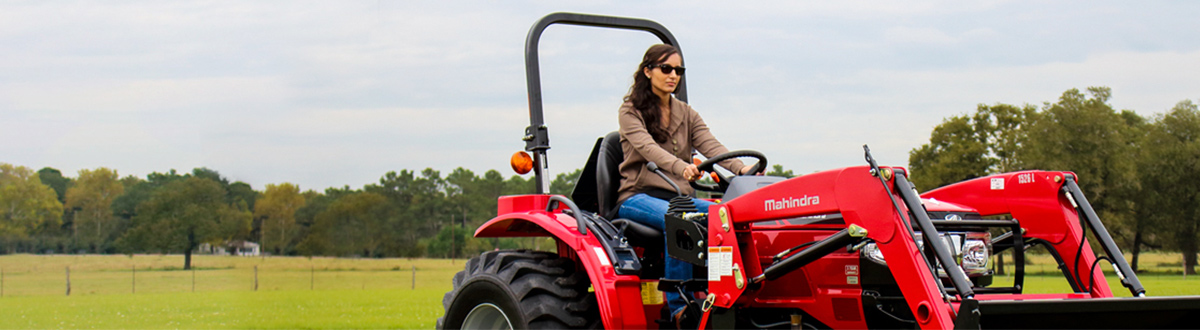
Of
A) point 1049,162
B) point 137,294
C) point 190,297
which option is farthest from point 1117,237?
point 137,294

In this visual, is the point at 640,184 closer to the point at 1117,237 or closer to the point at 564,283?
the point at 564,283

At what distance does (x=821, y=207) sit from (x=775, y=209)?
0.73 feet

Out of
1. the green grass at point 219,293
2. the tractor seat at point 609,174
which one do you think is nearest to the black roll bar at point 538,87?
the tractor seat at point 609,174

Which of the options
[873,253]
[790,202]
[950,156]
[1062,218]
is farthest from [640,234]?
[950,156]

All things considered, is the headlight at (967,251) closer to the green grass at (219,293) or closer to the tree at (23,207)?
the green grass at (219,293)

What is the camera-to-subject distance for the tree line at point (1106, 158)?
33.6 m

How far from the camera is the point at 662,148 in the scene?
4.62 meters

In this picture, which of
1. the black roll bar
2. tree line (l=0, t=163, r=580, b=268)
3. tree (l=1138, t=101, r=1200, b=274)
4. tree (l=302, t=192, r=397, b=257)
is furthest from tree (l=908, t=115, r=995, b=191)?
the black roll bar

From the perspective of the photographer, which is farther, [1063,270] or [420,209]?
[420,209]

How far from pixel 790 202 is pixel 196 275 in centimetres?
3648

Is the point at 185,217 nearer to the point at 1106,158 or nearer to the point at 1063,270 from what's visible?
the point at 1063,270

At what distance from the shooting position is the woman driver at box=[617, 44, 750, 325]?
4.42m

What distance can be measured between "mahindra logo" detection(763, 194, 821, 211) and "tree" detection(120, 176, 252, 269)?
26267 millimetres

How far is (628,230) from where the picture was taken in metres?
4.49
